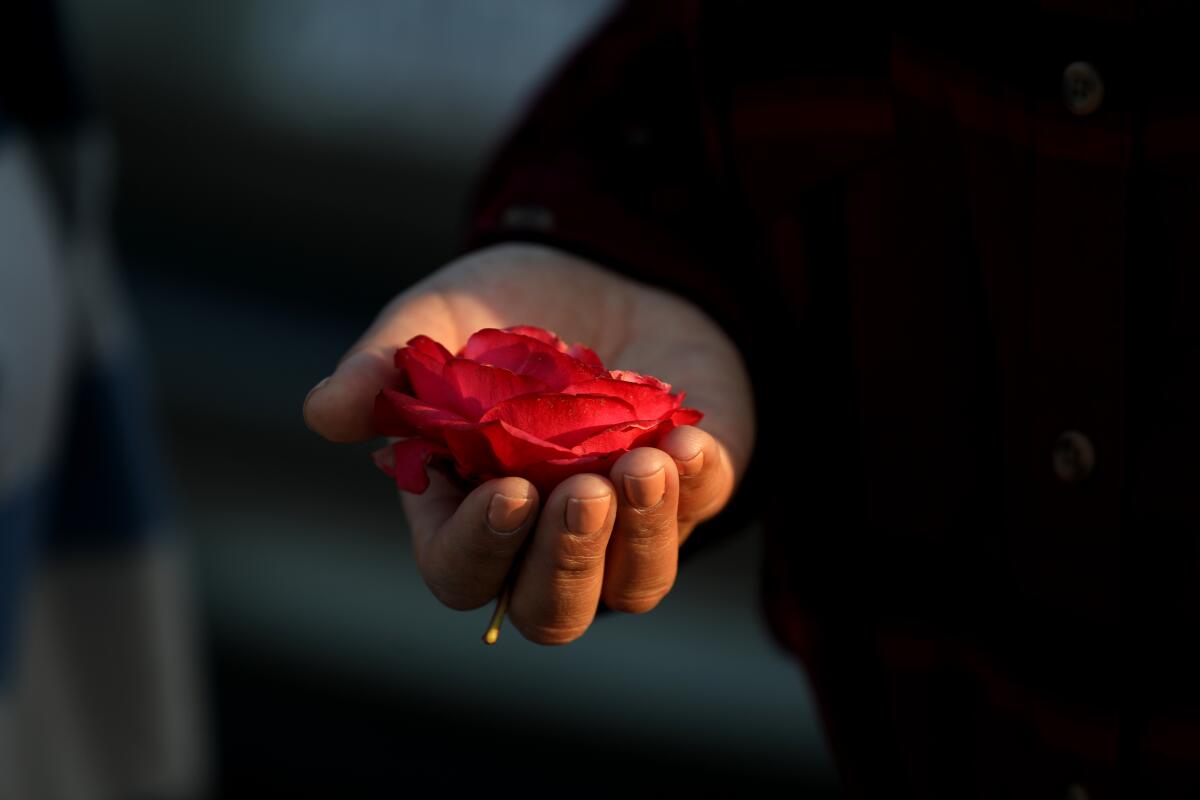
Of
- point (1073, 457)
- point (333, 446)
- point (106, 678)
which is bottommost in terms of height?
point (333, 446)

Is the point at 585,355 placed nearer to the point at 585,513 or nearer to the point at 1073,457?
the point at 585,513

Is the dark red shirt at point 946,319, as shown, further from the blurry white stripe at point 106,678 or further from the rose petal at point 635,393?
the blurry white stripe at point 106,678

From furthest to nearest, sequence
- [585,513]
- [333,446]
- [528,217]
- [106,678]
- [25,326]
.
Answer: [333,446] → [106,678] → [25,326] → [528,217] → [585,513]

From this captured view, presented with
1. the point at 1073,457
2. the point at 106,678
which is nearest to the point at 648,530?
the point at 1073,457

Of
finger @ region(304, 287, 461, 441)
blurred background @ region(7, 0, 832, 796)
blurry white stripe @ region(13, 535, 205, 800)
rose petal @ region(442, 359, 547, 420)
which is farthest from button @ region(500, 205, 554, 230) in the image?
blurred background @ region(7, 0, 832, 796)

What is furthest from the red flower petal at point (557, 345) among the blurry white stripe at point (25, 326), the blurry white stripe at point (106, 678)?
the blurry white stripe at point (106, 678)

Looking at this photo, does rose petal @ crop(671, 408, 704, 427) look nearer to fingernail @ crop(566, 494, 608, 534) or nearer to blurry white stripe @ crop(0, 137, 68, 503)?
fingernail @ crop(566, 494, 608, 534)
